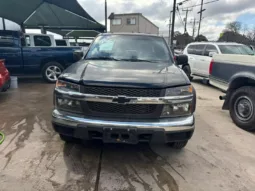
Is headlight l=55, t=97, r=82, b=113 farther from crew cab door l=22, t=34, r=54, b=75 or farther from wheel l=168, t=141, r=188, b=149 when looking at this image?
crew cab door l=22, t=34, r=54, b=75

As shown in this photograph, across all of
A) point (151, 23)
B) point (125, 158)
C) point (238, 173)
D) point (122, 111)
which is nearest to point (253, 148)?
point (238, 173)

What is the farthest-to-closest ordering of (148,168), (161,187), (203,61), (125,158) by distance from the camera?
(203,61), (125,158), (148,168), (161,187)

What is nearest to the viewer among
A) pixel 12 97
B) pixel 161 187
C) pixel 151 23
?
pixel 161 187

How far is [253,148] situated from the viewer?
350 cm

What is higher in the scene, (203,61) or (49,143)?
(203,61)

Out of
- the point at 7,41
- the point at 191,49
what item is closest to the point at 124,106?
the point at 7,41

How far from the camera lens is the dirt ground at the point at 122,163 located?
2.48 meters

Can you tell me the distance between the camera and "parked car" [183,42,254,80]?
27.1ft

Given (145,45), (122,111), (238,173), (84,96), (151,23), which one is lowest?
(238,173)

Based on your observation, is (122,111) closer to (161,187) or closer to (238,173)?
(161,187)

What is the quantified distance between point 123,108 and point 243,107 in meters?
2.97

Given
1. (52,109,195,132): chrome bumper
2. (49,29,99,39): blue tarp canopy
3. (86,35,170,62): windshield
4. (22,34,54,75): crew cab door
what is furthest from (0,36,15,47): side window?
(49,29,99,39): blue tarp canopy

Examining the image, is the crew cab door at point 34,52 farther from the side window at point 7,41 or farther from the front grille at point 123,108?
the front grille at point 123,108

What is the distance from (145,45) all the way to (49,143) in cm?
230
